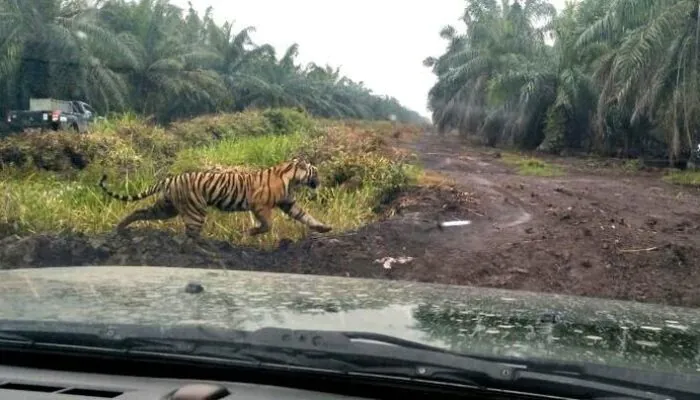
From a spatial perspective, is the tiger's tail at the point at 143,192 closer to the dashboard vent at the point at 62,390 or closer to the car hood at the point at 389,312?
the car hood at the point at 389,312

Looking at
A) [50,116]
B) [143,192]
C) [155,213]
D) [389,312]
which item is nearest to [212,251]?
[155,213]

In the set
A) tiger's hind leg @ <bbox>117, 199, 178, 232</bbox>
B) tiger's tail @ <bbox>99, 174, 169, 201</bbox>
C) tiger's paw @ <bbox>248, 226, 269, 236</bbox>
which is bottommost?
tiger's paw @ <bbox>248, 226, 269, 236</bbox>

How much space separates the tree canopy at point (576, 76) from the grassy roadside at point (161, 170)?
985 cm

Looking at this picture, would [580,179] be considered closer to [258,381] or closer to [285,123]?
[285,123]

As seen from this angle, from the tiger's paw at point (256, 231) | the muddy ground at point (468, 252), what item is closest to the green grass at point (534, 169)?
the muddy ground at point (468, 252)

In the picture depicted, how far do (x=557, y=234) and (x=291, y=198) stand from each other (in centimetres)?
322

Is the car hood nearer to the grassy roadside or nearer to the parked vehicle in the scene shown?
the grassy roadside

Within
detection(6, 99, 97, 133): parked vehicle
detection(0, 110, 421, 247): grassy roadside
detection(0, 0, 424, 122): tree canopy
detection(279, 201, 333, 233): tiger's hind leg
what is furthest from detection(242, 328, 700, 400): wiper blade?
detection(0, 0, 424, 122): tree canopy

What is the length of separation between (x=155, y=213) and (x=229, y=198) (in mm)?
789

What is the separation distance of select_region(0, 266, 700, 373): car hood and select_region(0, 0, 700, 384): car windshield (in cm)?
2

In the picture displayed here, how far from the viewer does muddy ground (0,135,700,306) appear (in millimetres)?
8836

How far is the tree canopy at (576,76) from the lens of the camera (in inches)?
882

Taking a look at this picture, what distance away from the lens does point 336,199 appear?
37.0ft

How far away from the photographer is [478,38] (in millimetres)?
43625
